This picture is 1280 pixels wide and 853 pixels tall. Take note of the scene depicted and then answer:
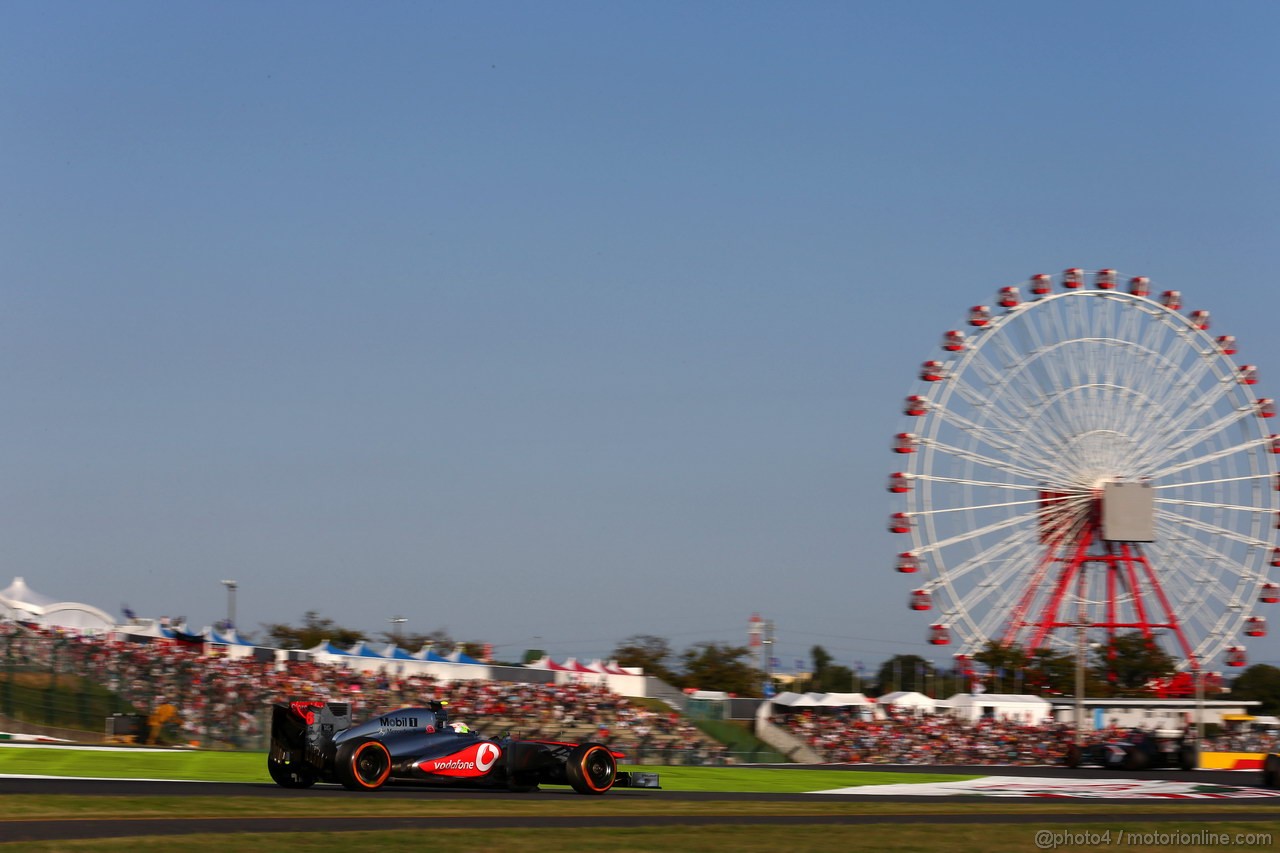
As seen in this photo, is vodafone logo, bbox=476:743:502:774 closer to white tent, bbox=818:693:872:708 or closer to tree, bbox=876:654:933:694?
white tent, bbox=818:693:872:708

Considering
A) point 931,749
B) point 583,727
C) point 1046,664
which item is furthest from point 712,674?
point 583,727

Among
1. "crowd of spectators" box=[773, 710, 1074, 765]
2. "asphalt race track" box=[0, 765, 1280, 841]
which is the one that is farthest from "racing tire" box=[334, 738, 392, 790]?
"crowd of spectators" box=[773, 710, 1074, 765]

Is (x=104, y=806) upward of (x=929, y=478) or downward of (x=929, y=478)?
downward

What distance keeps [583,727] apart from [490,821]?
23740mm

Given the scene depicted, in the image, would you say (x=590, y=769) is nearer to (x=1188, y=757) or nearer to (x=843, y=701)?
(x=1188, y=757)

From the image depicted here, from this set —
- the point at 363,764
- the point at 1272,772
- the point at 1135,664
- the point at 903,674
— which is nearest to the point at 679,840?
the point at 363,764

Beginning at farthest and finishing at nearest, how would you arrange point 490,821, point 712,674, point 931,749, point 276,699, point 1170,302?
point 712,674
point 1170,302
point 931,749
point 276,699
point 490,821

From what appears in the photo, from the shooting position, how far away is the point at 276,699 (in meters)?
39.3

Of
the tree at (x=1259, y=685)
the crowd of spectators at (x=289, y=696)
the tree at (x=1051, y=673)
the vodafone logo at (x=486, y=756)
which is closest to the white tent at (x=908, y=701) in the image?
the crowd of spectators at (x=289, y=696)

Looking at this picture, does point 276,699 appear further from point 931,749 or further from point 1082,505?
point 1082,505

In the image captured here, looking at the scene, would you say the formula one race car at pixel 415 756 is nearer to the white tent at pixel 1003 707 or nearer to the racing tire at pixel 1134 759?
the racing tire at pixel 1134 759

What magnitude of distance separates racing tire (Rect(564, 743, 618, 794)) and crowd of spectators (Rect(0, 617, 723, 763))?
9978mm

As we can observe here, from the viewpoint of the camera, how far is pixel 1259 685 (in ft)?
429

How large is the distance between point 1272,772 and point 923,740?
17383mm
